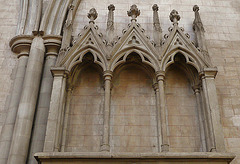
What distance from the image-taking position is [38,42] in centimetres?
832

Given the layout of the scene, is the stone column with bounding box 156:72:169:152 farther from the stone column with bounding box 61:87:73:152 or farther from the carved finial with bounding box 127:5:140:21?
the stone column with bounding box 61:87:73:152

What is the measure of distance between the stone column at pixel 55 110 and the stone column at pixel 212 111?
3.55m

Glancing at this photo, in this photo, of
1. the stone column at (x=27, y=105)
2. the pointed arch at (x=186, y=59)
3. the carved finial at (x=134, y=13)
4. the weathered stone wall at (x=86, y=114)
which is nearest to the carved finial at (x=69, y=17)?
the stone column at (x=27, y=105)

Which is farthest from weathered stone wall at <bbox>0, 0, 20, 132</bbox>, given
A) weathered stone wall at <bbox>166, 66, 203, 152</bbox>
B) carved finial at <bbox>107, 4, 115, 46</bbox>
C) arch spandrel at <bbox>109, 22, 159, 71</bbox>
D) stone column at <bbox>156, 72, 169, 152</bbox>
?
weathered stone wall at <bbox>166, 66, 203, 152</bbox>

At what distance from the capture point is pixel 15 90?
309 inches

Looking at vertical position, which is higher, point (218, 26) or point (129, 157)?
point (218, 26)

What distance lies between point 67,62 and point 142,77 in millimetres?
2110

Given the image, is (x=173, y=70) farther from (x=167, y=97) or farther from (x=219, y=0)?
(x=219, y=0)

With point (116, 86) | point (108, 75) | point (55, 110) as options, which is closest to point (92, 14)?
point (108, 75)

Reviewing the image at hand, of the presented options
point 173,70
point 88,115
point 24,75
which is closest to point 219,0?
point 173,70

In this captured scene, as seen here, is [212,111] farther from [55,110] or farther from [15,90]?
[15,90]

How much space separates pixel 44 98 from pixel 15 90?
84 centimetres

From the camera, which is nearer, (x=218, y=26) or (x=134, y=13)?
(x=134, y=13)

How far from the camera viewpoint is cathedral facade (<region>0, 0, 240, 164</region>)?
7000mm
